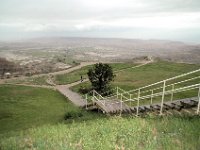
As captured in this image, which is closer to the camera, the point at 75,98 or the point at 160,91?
the point at 75,98

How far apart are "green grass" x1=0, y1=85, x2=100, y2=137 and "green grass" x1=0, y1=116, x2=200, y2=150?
1201cm

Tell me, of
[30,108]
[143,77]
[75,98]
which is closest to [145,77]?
[143,77]

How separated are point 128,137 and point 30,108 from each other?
27.2 m

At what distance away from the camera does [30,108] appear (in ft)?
115

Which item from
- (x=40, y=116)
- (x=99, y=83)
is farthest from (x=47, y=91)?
(x=40, y=116)

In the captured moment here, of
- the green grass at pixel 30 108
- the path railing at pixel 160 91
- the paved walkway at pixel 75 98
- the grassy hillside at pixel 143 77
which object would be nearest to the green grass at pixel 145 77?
the grassy hillside at pixel 143 77

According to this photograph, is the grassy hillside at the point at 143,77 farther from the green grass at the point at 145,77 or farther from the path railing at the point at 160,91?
the path railing at the point at 160,91

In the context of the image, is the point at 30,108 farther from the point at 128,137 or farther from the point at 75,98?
the point at 128,137

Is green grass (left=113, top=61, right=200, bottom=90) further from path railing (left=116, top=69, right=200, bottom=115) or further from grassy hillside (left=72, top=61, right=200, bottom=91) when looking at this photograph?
path railing (left=116, top=69, right=200, bottom=115)

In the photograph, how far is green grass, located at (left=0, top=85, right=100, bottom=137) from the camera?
27.7 m

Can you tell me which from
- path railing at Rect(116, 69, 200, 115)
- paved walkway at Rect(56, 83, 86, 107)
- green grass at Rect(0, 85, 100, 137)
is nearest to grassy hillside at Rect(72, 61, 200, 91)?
paved walkway at Rect(56, 83, 86, 107)

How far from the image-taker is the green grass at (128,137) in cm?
850

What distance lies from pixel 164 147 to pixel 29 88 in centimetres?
4634

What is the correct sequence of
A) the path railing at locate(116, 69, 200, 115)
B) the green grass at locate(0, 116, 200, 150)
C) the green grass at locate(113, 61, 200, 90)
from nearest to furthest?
1. the green grass at locate(0, 116, 200, 150)
2. the path railing at locate(116, 69, 200, 115)
3. the green grass at locate(113, 61, 200, 90)
